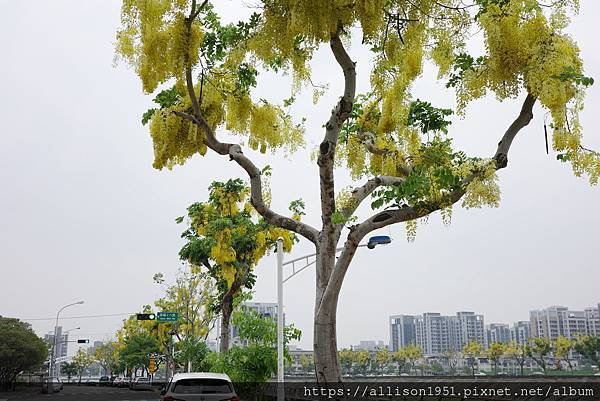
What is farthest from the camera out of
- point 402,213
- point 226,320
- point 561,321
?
point 561,321

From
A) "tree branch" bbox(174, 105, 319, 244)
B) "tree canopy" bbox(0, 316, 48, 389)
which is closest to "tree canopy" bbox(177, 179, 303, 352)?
"tree branch" bbox(174, 105, 319, 244)

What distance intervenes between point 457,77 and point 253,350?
13.2 metres

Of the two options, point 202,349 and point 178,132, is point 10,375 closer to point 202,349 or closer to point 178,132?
point 202,349

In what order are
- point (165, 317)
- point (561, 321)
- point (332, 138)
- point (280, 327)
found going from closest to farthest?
point (332, 138) < point (280, 327) < point (165, 317) < point (561, 321)

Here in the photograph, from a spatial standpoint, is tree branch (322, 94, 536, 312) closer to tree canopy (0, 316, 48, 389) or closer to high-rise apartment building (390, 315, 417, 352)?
tree canopy (0, 316, 48, 389)

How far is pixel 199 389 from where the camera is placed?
9.93m

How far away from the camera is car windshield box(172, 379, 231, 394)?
9914mm

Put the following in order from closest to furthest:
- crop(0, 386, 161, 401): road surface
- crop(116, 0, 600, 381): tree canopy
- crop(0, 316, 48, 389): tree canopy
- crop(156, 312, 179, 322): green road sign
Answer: crop(116, 0, 600, 381): tree canopy → crop(0, 386, 161, 401): road surface → crop(156, 312, 179, 322): green road sign → crop(0, 316, 48, 389): tree canopy

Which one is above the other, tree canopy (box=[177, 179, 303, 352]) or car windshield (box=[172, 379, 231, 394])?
tree canopy (box=[177, 179, 303, 352])

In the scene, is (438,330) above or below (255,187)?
below

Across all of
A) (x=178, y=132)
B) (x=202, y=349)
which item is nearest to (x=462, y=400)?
(x=178, y=132)

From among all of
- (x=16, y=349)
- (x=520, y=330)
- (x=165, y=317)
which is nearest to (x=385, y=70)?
(x=165, y=317)

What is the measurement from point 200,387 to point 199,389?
1.4 inches

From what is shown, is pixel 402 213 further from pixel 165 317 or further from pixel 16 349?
pixel 16 349
